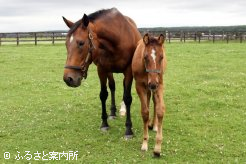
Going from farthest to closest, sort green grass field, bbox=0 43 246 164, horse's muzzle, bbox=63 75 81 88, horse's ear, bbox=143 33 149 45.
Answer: green grass field, bbox=0 43 246 164
horse's muzzle, bbox=63 75 81 88
horse's ear, bbox=143 33 149 45

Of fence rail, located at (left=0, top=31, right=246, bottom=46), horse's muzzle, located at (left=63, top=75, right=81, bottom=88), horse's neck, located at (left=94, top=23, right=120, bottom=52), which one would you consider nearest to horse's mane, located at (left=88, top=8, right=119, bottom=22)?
horse's neck, located at (left=94, top=23, right=120, bottom=52)

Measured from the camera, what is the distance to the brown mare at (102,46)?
20.9ft

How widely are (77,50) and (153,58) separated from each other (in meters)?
1.38

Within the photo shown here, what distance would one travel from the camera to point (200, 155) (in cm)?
649

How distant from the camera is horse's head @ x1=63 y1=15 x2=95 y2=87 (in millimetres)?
6340

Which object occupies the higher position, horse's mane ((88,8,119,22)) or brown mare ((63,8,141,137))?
horse's mane ((88,8,119,22))

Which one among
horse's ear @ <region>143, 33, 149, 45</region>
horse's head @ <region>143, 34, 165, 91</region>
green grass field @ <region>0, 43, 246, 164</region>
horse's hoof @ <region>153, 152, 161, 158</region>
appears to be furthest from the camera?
green grass field @ <region>0, 43, 246, 164</region>

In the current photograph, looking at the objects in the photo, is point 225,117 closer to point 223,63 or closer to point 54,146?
point 54,146

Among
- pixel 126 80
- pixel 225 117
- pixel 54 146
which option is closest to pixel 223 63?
pixel 225 117

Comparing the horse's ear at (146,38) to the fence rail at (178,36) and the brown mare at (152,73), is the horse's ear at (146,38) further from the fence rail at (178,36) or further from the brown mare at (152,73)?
the fence rail at (178,36)

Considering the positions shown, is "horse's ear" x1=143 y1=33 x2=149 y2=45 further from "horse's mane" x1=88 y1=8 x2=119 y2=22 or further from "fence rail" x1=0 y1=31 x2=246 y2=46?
"fence rail" x1=0 y1=31 x2=246 y2=46

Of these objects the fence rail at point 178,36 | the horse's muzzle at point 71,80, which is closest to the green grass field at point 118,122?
the horse's muzzle at point 71,80

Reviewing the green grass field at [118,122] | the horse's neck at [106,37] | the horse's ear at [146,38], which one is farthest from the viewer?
the horse's neck at [106,37]

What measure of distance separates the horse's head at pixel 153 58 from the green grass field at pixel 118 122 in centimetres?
142
